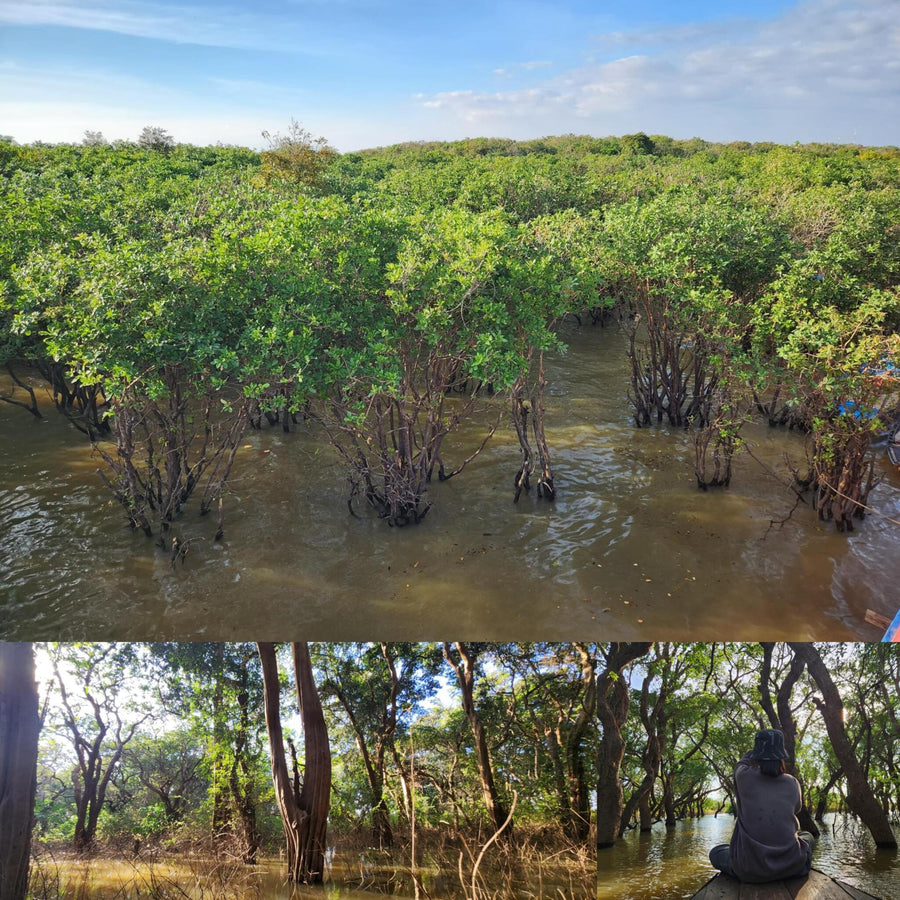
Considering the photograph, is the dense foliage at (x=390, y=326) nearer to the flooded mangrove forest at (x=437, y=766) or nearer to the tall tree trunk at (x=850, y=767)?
the flooded mangrove forest at (x=437, y=766)

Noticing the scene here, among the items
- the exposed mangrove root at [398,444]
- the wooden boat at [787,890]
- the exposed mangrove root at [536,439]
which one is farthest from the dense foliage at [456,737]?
the exposed mangrove root at [536,439]

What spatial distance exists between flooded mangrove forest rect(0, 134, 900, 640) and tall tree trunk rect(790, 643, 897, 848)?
1.92 metres

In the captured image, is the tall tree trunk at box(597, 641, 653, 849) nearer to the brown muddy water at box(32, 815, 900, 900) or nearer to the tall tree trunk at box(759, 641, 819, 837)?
the brown muddy water at box(32, 815, 900, 900)

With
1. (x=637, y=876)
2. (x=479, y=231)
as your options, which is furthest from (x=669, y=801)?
(x=479, y=231)

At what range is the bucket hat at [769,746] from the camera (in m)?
3.84

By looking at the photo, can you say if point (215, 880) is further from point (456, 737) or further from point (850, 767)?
point (850, 767)

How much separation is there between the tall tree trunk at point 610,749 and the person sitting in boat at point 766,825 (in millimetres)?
606

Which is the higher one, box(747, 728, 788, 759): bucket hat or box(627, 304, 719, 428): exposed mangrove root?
box(627, 304, 719, 428): exposed mangrove root

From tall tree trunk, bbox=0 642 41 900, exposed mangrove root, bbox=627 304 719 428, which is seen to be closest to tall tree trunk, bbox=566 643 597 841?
tall tree trunk, bbox=0 642 41 900

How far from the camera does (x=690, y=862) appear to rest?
393cm

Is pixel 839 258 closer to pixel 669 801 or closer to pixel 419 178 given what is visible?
pixel 669 801

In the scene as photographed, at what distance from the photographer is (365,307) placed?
678 centimetres

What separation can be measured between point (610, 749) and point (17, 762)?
11.5 ft

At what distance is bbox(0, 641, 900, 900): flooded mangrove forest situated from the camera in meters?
3.93
